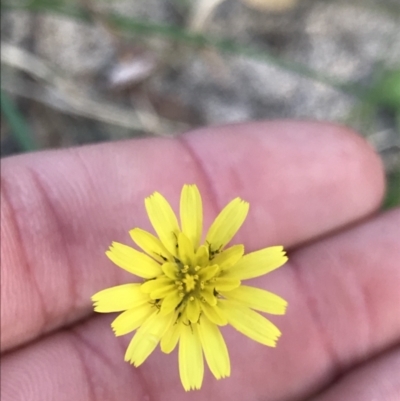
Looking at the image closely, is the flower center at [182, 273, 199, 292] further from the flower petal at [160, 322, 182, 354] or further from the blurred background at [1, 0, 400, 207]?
the blurred background at [1, 0, 400, 207]

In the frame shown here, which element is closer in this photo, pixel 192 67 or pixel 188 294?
pixel 188 294

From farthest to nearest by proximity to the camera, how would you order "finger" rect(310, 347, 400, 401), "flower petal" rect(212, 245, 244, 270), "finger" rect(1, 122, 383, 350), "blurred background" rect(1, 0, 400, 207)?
"blurred background" rect(1, 0, 400, 207)
"finger" rect(1, 122, 383, 350)
"finger" rect(310, 347, 400, 401)
"flower petal" rect(212, 245, 244, 270)

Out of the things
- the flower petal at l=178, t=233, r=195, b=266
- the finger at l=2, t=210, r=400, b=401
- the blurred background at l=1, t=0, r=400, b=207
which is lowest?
the finger at l=2, t=210, r=400, b=401

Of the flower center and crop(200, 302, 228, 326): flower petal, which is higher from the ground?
the flower center

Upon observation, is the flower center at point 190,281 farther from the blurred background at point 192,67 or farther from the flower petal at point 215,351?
the blurred background at point 192,67

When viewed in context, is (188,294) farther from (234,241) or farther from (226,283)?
(234,241)

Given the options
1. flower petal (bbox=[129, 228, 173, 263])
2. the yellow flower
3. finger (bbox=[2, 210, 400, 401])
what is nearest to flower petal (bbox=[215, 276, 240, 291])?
the yellow flower

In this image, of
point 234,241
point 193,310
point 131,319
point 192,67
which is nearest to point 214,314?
point 193,310
